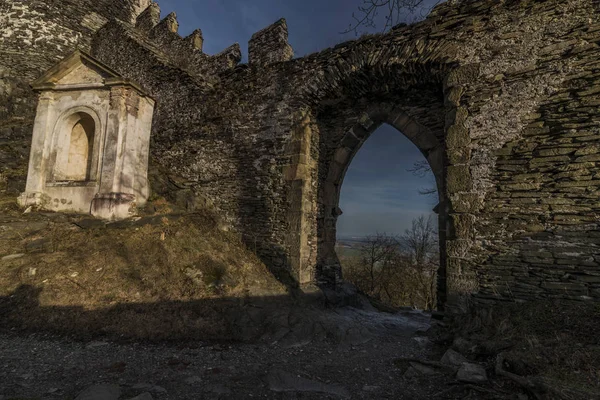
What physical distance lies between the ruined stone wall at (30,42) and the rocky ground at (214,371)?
7.66m

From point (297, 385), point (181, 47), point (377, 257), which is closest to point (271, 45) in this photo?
point (181, 47)

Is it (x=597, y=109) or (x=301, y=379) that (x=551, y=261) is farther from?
(x=301, y=379)

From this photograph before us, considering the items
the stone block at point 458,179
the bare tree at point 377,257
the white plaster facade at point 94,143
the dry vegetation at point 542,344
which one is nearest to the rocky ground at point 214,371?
the dry vegetation at point 542,344

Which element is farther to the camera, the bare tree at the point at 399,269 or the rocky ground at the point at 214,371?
the bare tree at the point at 399,269

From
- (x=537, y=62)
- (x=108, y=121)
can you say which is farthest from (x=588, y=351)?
(x=108, y=121)

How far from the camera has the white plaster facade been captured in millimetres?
6762

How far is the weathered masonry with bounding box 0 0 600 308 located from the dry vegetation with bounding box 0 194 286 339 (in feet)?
4.12

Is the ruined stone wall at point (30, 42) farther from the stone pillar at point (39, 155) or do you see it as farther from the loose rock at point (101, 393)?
the loose rock at point (101, 393)

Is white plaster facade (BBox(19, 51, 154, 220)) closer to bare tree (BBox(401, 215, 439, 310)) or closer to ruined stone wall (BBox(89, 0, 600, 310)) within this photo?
ruined stone wall (BBox(89, 0, 600, 310))

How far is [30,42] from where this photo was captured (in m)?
12.4

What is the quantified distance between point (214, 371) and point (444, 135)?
528 centimetres

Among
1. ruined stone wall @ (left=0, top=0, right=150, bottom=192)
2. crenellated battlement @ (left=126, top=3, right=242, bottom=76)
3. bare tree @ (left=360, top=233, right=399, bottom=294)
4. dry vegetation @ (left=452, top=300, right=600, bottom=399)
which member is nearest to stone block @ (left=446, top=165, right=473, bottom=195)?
dry vegetation @ (left=452, top=300, right=600, bottom=399)

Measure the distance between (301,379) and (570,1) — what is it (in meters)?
6.41

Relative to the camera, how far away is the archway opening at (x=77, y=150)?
7.34m
